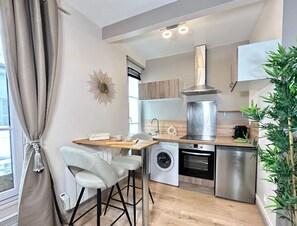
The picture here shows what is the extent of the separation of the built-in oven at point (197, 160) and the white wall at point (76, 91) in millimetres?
1406

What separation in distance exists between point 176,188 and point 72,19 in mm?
3203

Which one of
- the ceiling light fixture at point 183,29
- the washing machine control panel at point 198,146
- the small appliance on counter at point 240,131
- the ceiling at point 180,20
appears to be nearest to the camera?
the ceiling at point 180,20

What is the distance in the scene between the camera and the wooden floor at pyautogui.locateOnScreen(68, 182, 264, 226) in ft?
6.00

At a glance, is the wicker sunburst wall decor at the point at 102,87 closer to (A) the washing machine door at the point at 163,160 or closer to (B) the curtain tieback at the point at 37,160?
(B) the curtain tieback at the point at 37,160

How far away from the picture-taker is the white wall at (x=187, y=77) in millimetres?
2896

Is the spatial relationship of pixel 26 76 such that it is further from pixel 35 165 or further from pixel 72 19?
pixel 72 19

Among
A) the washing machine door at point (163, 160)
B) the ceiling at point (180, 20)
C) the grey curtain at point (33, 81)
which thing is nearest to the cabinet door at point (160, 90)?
the ceiling at point (180, 20)

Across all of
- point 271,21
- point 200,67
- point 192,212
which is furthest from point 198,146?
point 271,21

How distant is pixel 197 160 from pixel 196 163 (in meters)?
0.07

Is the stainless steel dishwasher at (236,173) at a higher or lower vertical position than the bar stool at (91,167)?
lower

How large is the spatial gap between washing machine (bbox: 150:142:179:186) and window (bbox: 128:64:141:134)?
848 mm

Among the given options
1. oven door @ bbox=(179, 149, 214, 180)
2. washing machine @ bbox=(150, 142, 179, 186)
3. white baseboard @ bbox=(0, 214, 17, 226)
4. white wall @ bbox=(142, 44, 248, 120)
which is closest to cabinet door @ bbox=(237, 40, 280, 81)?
white wall @ bbox=(142, 44, 248, 120)

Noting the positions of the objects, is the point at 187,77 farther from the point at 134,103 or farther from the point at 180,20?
the point at 180,20

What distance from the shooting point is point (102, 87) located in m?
2.40
